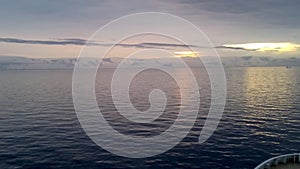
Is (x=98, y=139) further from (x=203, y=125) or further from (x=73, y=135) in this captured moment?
(x=203, y=125)

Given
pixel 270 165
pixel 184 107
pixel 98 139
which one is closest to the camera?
pixel 270 165

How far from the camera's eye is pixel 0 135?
5578 centimetres

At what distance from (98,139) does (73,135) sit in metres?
5.69

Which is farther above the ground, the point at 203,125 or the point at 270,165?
the point at 203,125

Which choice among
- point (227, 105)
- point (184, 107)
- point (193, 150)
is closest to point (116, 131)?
point (193, 150)

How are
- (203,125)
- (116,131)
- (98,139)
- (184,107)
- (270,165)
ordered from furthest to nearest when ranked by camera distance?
(184,107)
(203,125)
(116,131)
(98,139)
(270,165)

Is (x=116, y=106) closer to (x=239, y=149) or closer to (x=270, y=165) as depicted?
(x=239, y=149)

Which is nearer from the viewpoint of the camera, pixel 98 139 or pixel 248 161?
pixel 248 161

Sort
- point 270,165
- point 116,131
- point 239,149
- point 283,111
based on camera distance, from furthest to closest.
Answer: point 283,111
point 116,131
point 239,149
point 270,165

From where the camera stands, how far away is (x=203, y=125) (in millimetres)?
64875

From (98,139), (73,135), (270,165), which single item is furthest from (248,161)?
(73,135)

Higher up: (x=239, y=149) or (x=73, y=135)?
(x=73, y=135)

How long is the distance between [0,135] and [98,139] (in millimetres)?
19813

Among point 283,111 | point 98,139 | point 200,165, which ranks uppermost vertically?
point 283,111
